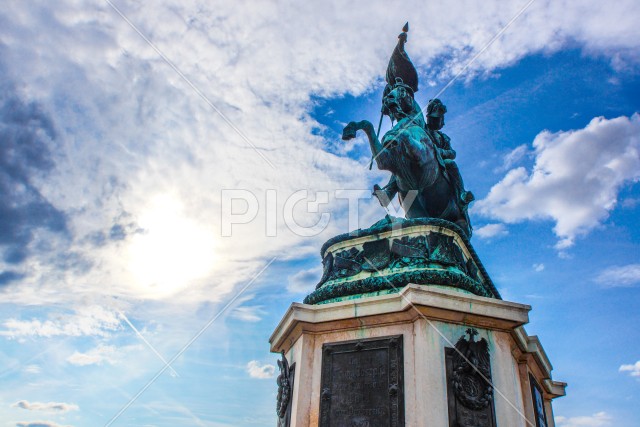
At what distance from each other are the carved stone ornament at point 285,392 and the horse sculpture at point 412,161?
11.7 ft

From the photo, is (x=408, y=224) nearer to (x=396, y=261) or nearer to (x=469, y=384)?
(x=396, y=261)

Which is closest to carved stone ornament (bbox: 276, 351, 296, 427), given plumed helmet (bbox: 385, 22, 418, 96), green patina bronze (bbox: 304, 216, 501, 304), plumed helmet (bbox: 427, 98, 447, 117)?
green patina bronze (bbox: 304, 216, 501, 304)

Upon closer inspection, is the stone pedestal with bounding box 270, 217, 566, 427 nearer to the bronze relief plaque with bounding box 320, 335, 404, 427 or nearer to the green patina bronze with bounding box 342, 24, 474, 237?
the bronze relief plaque with bounding box 320, 335, 404, 427

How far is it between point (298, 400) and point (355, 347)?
909mm

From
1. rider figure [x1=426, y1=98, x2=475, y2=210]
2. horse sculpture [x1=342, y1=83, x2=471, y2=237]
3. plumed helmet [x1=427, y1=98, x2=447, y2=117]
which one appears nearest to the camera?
horse sculpture [x1=342, y1=83, x2=471, y2=237]

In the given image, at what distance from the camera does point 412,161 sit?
8.20 meters

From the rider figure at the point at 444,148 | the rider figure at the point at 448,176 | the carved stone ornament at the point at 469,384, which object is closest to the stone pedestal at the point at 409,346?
the carved stone ornament at the point at 469,384

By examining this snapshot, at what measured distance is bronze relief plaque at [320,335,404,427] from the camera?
5465mm

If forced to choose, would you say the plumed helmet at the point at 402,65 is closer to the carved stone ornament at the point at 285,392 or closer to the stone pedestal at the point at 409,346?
the stone pedestal at the point at 409,346

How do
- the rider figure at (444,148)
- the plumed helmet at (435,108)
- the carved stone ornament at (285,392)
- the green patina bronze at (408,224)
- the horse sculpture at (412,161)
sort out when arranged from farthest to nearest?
the plumed helmet at (435,108) < the rider figure at (444,148) < the horse sculpture at (412,161) < the green patina bronze at (408,224) < the carved stone ornament at (285,392)

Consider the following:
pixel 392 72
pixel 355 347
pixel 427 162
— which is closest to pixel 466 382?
pixel 355 347

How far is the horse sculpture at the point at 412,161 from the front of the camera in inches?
319

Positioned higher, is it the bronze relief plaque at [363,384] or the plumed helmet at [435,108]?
the plumed helmet at [435,108]

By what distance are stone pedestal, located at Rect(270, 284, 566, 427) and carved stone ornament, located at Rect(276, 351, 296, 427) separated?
18 cm
